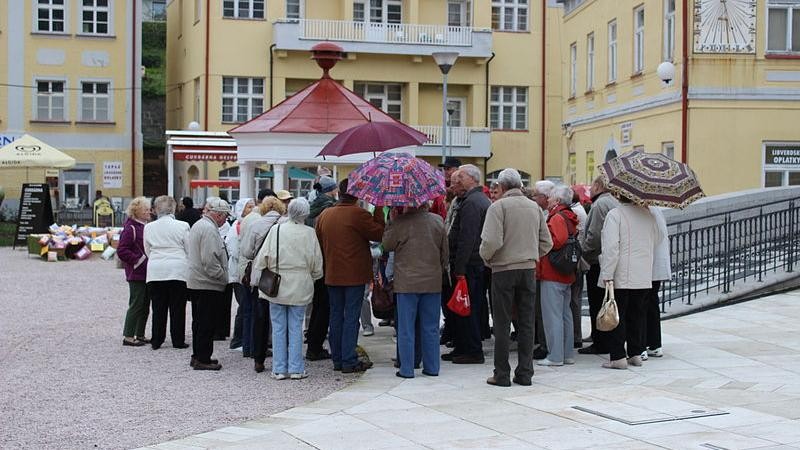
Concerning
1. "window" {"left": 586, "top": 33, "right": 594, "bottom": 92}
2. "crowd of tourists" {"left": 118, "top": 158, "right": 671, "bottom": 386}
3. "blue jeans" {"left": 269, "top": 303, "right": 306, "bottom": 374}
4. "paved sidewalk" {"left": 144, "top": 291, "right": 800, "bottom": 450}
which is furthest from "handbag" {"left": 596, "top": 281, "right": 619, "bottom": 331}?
"window" {"left": 586, "top": 33, "right": 594, "bottom": 92}

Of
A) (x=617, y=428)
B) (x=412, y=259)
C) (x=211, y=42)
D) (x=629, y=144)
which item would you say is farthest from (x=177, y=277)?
(x=211, y=42)

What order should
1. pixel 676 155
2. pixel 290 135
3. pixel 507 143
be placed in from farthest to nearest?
pixel 507 143
pixel 676 155
pixel 290 135

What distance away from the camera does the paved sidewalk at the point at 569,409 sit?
27.3 feet

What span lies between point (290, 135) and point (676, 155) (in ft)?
38.4

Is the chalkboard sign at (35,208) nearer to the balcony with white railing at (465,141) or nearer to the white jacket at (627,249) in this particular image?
the balcony with white railing at (465,141)

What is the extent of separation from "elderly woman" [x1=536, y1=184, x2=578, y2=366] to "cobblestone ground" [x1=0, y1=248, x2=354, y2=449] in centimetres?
205

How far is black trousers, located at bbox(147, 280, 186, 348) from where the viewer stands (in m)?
13.2

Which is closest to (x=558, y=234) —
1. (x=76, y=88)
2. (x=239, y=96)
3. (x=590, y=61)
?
(x=590, y=61)

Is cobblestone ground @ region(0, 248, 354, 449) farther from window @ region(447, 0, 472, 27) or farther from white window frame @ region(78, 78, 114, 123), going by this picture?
window @ region(447, 0, 472, 27)

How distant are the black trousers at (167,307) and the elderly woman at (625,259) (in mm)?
4804

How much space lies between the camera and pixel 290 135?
16.3 metres

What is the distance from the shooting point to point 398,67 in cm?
4406

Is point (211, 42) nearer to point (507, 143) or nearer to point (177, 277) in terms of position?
point (507, 143)

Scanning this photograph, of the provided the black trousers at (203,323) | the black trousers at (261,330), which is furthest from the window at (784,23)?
the black trousers at (203,323)
